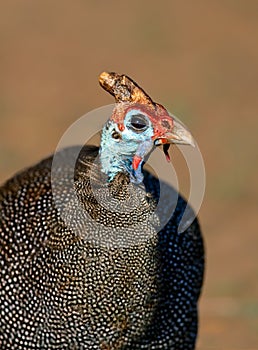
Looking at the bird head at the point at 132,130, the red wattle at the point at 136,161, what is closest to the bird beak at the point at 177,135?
the bird head at the point at 132,130

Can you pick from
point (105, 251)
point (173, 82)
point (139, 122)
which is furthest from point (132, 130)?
point (173, 82)

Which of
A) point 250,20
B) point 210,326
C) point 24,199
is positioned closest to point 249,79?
point 250,20

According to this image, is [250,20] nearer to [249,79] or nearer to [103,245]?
[249,79]

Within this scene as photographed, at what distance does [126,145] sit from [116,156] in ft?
0.24

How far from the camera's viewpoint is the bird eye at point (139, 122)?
13.8ft

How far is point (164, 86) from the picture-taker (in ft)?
34.0

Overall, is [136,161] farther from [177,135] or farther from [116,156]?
[177,135]

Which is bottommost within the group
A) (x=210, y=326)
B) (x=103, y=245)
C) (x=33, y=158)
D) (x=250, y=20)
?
(x=103, y=245)

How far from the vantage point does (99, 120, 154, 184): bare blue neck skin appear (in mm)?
4207

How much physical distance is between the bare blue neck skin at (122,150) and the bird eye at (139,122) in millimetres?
23

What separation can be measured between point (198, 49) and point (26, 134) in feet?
8.08

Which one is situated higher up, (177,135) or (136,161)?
(177,135)

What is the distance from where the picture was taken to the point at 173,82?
10.5 meters

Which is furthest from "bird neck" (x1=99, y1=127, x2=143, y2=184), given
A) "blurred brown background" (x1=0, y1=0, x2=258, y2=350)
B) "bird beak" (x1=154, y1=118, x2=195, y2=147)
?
"blurred brown background" (x1=0, y1=0, x2=258, y2=350)
